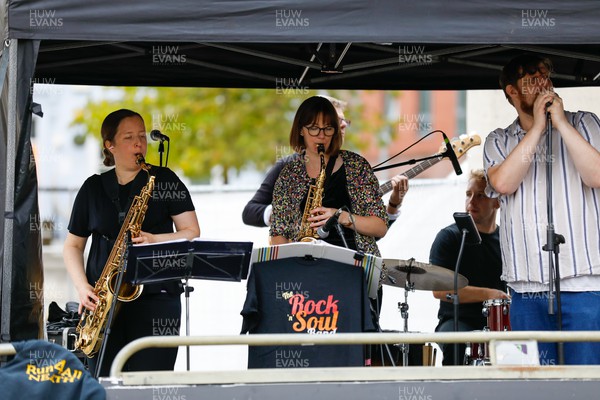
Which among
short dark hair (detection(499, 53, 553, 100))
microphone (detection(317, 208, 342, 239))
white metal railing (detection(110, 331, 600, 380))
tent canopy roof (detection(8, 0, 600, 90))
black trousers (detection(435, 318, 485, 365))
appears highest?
tent canopy roof (detection(8, 0, 600, 90))

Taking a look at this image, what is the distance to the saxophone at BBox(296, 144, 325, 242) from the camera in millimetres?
6387

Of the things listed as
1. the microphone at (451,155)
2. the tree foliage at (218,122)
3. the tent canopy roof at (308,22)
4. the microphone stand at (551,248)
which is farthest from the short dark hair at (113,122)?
the tree foliage at (218,122)

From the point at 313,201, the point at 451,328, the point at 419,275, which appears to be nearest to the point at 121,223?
the point at 313,201

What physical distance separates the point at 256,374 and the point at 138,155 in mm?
2124

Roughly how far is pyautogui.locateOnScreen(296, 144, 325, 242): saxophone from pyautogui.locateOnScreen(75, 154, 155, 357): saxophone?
0.97 meters

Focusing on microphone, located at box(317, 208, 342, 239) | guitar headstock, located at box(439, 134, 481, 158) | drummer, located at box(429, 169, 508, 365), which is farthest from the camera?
guitar headstock, located at box(439, 134, 481, 158)

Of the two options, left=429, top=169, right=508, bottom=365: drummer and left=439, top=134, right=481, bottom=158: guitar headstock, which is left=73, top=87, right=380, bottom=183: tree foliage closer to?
left=439, top=134, right=481, bottom=158: guitar headstock

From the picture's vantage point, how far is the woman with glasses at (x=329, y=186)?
6441 millimetres

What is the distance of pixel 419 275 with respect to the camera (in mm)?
6824

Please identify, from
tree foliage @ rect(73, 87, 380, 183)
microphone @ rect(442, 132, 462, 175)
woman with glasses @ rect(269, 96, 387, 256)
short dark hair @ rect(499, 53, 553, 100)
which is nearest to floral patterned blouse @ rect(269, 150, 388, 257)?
woman with glasses @ rect(269, 96, 387, 256)

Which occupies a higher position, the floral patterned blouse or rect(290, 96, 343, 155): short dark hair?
rect(290, 96, 343, 155): short dark hair

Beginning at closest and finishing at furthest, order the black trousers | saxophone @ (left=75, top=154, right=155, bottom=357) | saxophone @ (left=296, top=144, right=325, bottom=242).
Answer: saxophone @ (left=75, top=154, right=155, bottom=357) → saxophone @ (left=296, top=144, right=325, bottom=242) → the black trousers

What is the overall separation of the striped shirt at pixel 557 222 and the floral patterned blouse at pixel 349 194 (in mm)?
920

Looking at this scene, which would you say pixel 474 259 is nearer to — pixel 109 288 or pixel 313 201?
pixel 313 201
